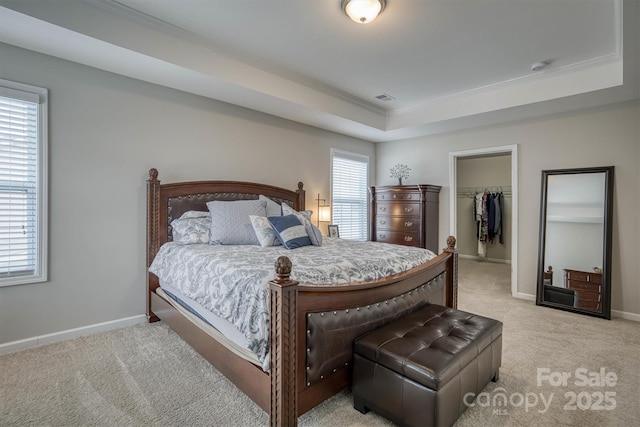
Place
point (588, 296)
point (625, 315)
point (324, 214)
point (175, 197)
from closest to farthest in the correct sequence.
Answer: point (175, 197) < point (625, 315) < point (588, 296) < point (324, 214)

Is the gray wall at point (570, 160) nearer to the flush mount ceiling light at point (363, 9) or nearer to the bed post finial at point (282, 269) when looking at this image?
the flush mount ceiling light at point (363, 9)

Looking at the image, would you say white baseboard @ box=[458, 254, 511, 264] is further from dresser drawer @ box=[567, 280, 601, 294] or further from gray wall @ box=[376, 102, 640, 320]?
dresser drawer @ box=[567, 280, 601, 294]

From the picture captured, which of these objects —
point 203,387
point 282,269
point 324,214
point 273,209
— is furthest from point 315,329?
point 324,214

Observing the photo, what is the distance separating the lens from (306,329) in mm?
1640

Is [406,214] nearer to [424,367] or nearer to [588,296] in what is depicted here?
[588,296]

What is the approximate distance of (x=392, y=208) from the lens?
5.02 m

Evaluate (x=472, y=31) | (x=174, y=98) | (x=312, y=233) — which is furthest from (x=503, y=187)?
(x=174, y=98)

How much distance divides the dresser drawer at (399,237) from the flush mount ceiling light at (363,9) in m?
3.18

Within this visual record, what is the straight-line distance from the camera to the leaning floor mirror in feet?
11.5

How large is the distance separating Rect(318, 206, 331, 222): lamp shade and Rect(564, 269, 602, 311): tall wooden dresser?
3.10 metres

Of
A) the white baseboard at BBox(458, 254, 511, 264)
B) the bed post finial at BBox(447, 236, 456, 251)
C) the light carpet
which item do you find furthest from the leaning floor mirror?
the white baseboard at BBox(458, 254, 511, 264)

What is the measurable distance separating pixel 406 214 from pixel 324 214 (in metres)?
1.28

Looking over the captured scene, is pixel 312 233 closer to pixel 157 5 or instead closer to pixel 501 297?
pixel 157 5

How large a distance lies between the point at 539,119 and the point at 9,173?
5.59 metres
